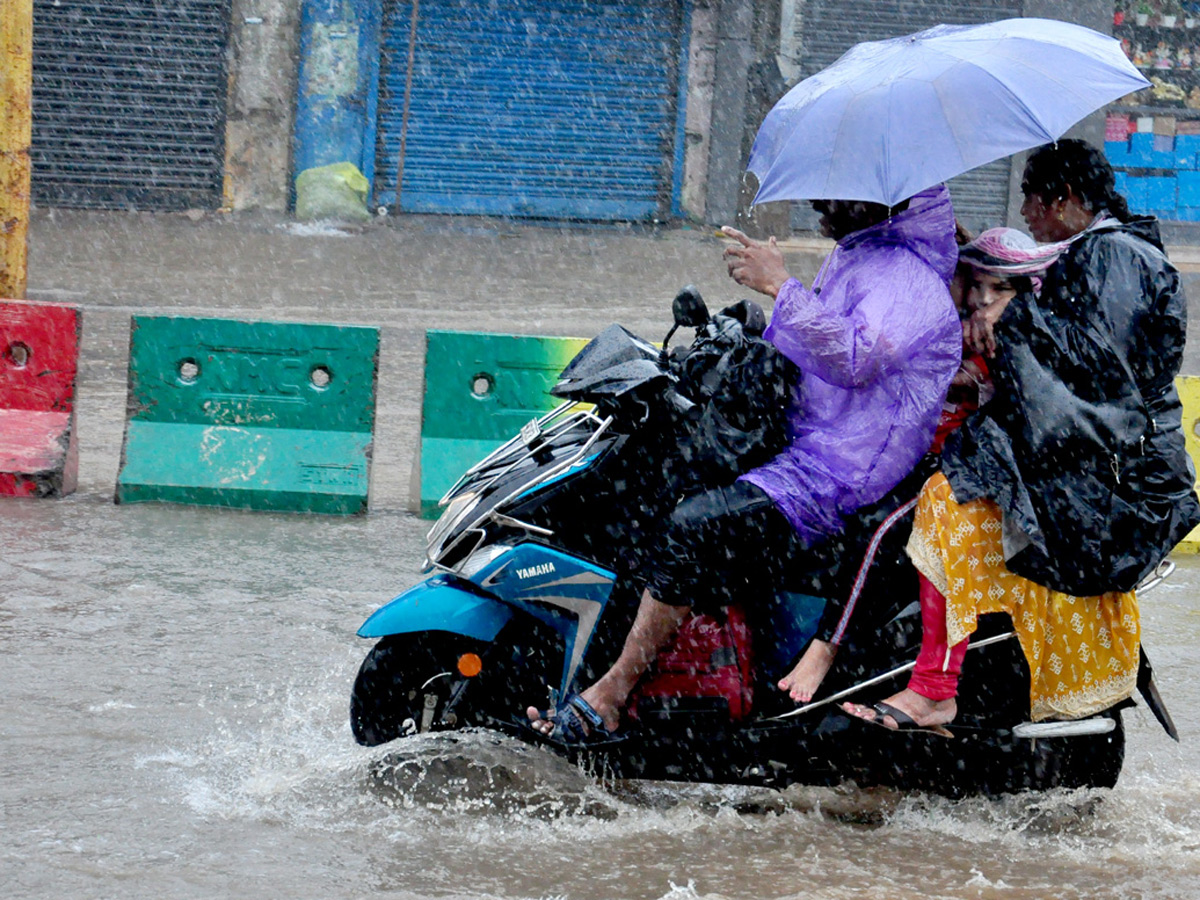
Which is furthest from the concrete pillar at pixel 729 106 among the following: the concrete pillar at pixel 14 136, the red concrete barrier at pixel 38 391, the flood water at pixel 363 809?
the flood water at pixel 363 809

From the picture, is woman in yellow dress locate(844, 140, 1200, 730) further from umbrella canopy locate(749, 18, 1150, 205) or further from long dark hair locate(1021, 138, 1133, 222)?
umbrella canopy locate(749, 18, 1150, 205)

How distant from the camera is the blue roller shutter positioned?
19.1 metres

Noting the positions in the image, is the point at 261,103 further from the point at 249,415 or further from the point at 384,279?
the point at 249,415

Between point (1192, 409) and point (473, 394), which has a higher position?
point (1192, 409)

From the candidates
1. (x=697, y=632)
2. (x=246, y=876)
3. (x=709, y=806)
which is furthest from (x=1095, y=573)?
(x=246, y=876)

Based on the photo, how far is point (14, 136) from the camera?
28.6 feet

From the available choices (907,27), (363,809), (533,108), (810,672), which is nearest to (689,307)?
(810,672)

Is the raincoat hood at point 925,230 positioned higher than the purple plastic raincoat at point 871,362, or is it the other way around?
the raincoat hood at point 925,230

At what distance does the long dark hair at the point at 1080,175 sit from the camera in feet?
12.3

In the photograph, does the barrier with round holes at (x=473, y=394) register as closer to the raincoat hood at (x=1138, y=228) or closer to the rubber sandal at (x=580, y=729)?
the rubber sandal at (x=580, y=729)

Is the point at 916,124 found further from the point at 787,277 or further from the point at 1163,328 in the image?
the point at 1163,328

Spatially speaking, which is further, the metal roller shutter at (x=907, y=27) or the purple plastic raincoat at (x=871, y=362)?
the metal roller shutter at (x=907, y=27)

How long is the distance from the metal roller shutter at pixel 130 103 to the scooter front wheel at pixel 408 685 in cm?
1571

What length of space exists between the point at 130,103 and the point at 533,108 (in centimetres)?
494
